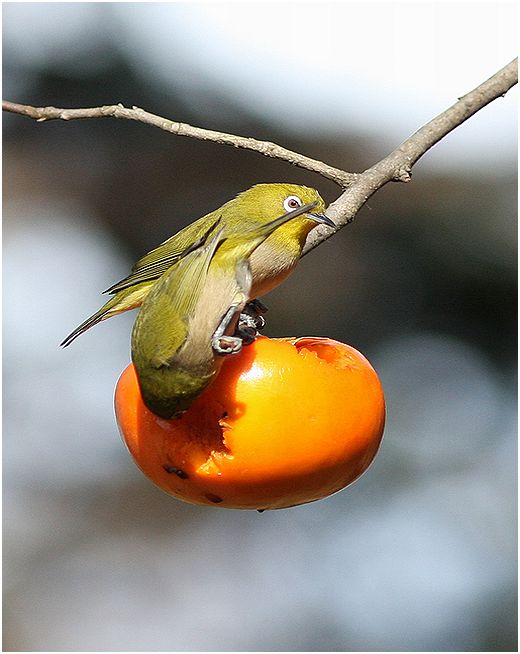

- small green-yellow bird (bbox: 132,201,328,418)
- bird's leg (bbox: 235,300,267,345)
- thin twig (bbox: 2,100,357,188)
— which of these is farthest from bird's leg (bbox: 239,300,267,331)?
thin twig (bbox: 2,100,357,188)

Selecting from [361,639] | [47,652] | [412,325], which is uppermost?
[412,325]

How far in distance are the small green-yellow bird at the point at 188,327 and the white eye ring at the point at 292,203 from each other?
2.38 ft

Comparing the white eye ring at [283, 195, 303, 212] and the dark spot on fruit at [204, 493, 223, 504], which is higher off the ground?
the white eye ring at [283, 195, 303, 212]

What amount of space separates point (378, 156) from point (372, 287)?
1249mm

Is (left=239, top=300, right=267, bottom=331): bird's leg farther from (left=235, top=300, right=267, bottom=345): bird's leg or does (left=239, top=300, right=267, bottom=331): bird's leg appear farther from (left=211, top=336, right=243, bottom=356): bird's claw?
(left=211, top=336, right=243, bottom=356): bird's claw

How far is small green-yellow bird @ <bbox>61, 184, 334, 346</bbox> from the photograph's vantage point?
3346 mm

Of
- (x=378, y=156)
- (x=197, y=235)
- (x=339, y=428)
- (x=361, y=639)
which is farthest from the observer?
(x=361, y=639)

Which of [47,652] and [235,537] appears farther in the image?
[235,537]

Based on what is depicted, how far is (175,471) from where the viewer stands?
8.14 ft

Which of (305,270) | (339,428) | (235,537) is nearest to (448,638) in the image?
(235,537)

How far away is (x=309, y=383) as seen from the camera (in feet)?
8.15

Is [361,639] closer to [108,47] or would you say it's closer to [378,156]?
[378,156]

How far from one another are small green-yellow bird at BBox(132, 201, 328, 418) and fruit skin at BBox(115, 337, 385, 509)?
109 mm

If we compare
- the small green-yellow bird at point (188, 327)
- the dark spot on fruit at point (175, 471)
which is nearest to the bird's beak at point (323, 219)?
the small green-yellow bird at point (188, 327)
